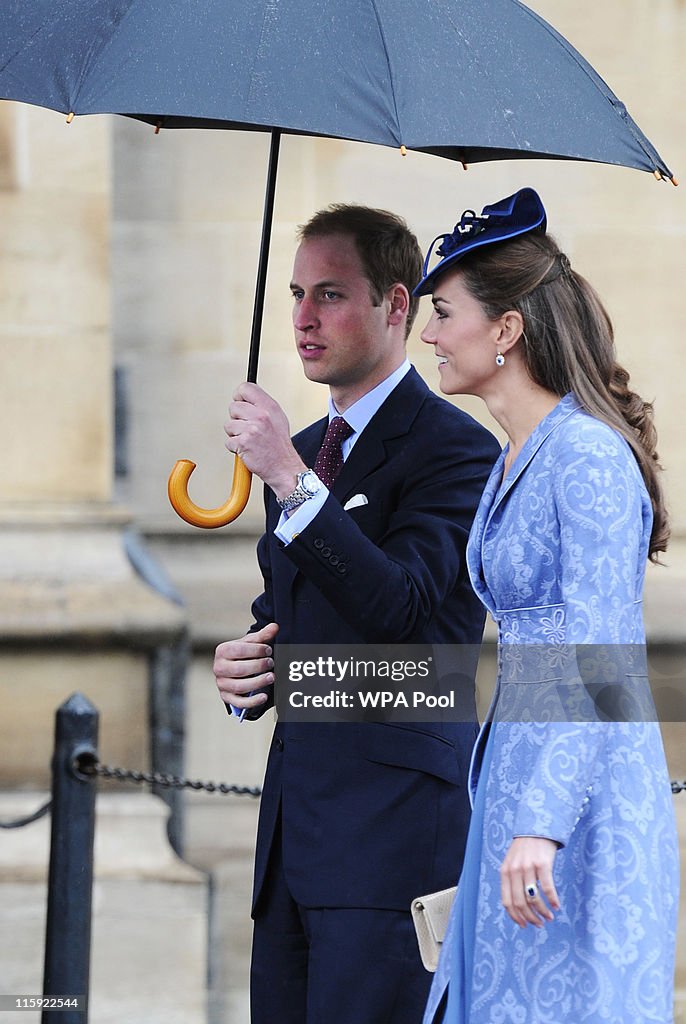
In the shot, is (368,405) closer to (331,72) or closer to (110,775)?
(331,72)

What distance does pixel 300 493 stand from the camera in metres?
2.78

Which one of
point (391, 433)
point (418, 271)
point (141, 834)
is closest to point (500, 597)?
point (391, 433)

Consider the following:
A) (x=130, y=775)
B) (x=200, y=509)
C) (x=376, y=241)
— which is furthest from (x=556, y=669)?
(x=130, y=775)

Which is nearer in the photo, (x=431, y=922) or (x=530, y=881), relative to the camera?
(x=530, y=881)

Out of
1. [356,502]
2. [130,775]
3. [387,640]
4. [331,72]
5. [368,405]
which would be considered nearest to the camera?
[331,72]

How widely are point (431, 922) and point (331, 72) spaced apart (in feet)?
4.60

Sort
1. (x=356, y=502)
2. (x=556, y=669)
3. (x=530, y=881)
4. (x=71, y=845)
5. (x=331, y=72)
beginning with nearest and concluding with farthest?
(x=530, y=881) → (x=556, y=669) → (x=331, y=72) → (x=356, y=502) → (x=71, y=845)

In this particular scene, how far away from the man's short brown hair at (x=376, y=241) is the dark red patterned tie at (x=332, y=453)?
0.23 metres

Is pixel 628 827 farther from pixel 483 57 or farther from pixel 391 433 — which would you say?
pixel 483 57

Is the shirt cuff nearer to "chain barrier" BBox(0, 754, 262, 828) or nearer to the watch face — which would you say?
the watch face

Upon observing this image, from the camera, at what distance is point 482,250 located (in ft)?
8.86

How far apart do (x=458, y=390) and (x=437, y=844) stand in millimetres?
824

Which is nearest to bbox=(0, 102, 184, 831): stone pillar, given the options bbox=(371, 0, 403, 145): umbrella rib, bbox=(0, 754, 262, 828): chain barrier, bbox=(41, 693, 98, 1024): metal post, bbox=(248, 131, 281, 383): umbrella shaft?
bbox=(0, 754, 262, 828): chain barrier

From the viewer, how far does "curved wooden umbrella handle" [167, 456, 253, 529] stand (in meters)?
2.98
